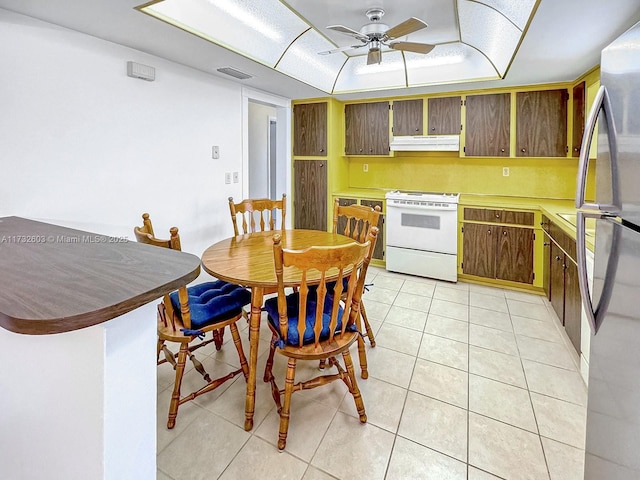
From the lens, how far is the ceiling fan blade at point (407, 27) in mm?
2020

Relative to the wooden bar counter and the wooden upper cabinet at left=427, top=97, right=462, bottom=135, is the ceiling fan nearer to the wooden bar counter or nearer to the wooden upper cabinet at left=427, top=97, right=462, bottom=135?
the wooden upper cabinet at left=427, top=97, right=462, bottom=135

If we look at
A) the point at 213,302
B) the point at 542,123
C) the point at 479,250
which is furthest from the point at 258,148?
the point at 213,302

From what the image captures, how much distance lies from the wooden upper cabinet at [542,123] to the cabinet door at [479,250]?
2.95 feet

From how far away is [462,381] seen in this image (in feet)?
7.01

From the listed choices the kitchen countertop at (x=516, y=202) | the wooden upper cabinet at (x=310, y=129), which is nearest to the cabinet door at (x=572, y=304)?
the kitchen countertop at (x=516, y=202)

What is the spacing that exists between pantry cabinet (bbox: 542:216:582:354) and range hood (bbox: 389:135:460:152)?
1296 mm

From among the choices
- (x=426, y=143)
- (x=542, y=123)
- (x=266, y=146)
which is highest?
(x=266, y=146)

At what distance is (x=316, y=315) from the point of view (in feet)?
5.26

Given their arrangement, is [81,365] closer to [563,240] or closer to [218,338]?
[218,338]

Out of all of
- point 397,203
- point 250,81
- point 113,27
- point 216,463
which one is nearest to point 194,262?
point 216,463

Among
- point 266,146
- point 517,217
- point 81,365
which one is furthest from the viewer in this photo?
point 266,146

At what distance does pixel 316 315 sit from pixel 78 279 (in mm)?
983

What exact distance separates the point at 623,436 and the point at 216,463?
1503mm

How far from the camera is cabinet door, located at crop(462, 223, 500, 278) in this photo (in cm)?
371
